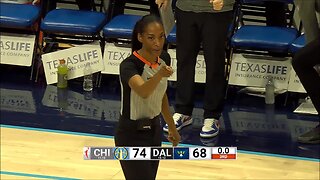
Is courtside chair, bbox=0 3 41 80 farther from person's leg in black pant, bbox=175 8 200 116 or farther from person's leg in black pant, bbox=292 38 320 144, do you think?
person's leg in black pant, bbox=292 38 320 144

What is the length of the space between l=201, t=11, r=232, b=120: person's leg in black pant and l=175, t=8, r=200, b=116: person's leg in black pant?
0.08 m

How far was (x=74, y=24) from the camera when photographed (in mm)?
7078

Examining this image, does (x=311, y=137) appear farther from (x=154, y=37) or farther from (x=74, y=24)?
(x=154, y=37)

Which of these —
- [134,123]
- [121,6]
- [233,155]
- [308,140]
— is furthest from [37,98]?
[233,155]

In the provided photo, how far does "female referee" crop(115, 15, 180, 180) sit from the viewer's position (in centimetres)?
307

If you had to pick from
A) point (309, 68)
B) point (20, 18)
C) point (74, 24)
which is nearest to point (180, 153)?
point (309, 68)

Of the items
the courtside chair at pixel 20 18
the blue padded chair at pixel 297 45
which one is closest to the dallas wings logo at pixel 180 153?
the blue padded chair at pixel 297 45

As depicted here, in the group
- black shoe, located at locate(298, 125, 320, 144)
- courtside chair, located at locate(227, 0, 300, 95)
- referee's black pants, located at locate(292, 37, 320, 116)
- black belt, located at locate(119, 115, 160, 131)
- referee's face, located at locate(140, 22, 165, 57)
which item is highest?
referee's face, located at locate(140, 22, 165, 57)

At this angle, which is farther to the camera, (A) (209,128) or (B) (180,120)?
(B) (180,120)

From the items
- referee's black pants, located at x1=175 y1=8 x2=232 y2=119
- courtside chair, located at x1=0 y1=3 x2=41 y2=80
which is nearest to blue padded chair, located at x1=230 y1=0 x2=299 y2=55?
referee's black pants, located at x1=175 y1=8 x2=232 y2=119

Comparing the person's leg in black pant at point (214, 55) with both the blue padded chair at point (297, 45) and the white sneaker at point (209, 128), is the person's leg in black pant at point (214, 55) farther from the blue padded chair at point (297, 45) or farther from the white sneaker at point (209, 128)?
the blue padded chair at point (297, 45)

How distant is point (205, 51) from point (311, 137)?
1.21m

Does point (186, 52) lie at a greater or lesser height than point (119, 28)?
greater
